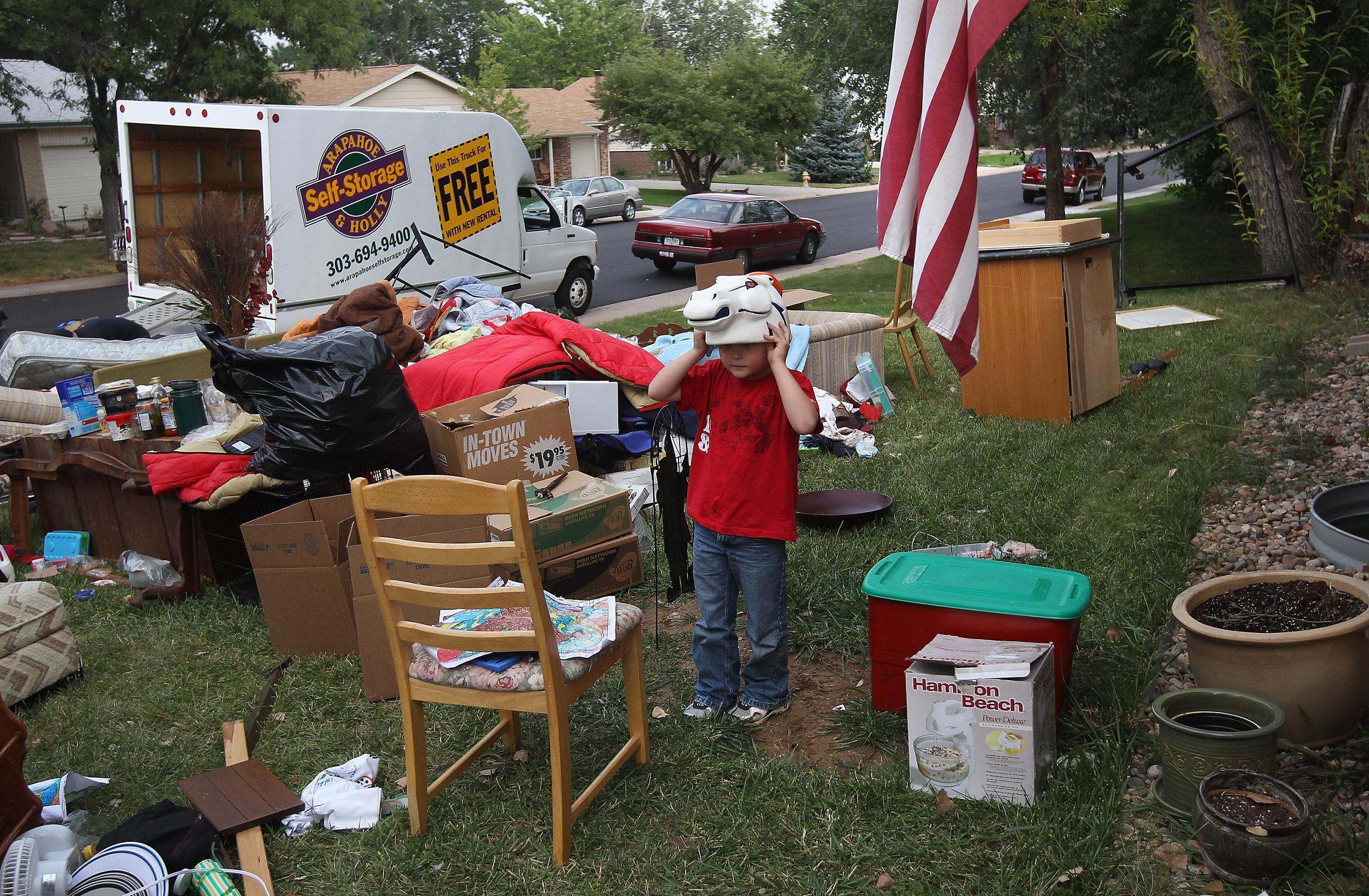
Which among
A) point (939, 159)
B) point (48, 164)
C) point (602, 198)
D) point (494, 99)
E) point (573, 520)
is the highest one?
point (494, 99)

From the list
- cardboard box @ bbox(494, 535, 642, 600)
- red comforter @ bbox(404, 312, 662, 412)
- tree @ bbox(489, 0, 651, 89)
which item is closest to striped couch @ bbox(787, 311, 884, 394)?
red comforter @ bbox(404, 312, 662, 412)

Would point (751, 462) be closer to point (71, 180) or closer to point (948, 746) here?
point (948, 746)

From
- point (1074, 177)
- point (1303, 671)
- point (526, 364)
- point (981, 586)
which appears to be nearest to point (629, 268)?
point (526, 364)

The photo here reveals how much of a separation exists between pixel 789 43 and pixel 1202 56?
7324 mm

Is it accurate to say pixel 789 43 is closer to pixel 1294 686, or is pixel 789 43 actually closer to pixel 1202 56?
pixel 1202 56

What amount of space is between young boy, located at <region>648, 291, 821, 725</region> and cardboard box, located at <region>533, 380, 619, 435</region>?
103 inches

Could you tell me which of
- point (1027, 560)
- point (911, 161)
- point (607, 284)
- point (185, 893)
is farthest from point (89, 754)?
point (607, 284)

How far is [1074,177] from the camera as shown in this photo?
2938 centimetres

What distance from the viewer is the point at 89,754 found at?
12.9 ft

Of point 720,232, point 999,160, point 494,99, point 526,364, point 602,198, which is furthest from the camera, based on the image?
point 999,160

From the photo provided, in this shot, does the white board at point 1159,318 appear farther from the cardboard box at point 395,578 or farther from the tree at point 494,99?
the tree at point 494,99

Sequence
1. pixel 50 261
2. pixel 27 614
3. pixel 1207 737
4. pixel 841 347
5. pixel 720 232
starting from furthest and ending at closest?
pixel 50 261 < pixel 720 232 < pixel 841 347 < pixel 27 614 < pixel 1207 737

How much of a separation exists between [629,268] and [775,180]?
29040 mm

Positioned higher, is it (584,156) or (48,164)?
(584,156)
